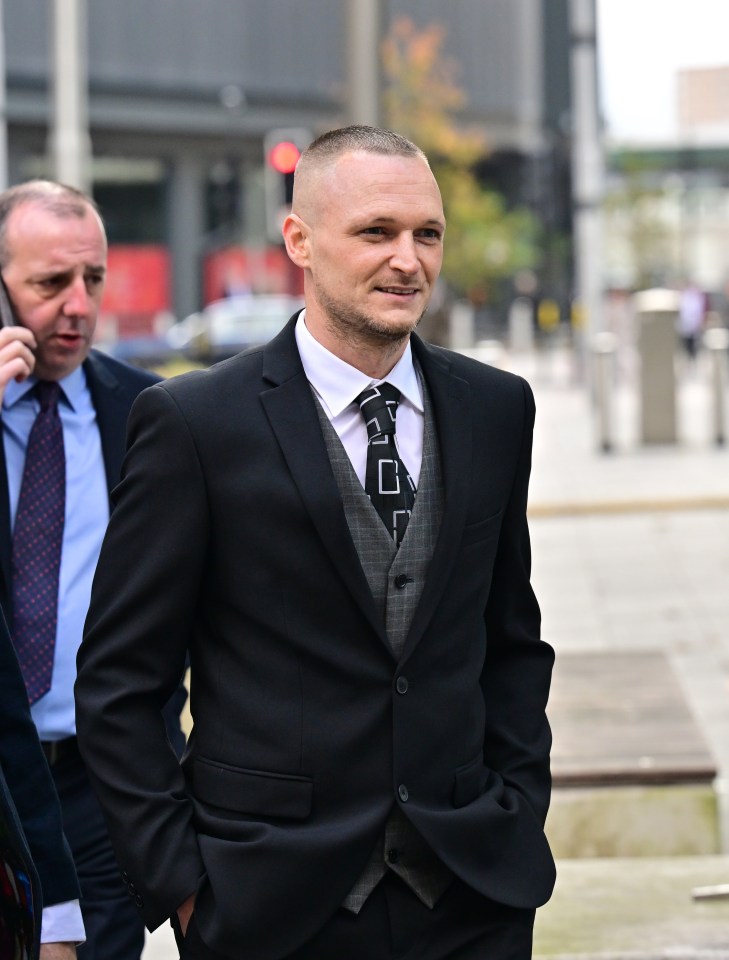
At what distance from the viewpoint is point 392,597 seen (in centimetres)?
260

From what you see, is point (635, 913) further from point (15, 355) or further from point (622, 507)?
point (622, 507)

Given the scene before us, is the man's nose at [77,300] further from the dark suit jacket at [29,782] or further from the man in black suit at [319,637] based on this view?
the dark suit jacket at [29,782]

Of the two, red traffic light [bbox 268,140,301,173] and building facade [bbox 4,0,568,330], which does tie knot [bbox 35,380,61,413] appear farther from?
building facade [bbox 4,0,568,330]

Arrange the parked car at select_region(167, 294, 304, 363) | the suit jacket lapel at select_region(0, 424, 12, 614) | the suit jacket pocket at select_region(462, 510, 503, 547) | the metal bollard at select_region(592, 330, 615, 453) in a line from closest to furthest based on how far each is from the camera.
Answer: the suit jacket pocket at select_region(462, 510, 503, 547), the suit jacket lapel at select_region(0, 424, 12, 614), the metal bollard at select_region(592, 330, 615, 453), the parked car at select_region(167, 294, 304, 363)

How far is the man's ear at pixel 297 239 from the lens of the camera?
106 inches

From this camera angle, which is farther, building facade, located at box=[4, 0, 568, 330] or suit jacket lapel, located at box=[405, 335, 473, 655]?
building facade, located at box=[4, 0, 568, 330]

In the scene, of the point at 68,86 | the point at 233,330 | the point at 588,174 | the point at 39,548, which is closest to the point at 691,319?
the point at 233,330

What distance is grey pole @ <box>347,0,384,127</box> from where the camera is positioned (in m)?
11.2

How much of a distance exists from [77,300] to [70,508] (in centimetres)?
42

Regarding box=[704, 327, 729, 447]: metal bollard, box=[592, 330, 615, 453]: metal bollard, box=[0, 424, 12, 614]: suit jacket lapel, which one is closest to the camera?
box=[0, 424, 12, 614]: suit jacket lapel

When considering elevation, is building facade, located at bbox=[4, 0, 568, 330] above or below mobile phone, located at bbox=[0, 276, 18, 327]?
above

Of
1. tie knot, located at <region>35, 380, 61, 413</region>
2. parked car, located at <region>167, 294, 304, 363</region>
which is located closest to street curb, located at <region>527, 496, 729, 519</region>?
tie knot, located at <region>35, 380, 61, 413</region>

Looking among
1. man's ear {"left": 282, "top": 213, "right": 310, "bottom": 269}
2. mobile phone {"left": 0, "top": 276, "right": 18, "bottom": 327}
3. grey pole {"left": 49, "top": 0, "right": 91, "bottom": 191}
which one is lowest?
mobile phone {"left": 0, "top": 276, "right": 18, "bottom": 327}

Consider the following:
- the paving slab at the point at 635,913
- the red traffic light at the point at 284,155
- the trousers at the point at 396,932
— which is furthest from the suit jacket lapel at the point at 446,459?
the red traffic light at the point at 284,155
